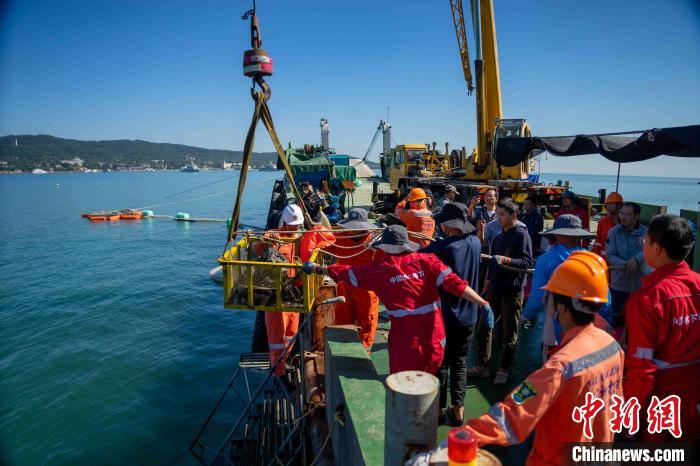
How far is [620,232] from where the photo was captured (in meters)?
4.55

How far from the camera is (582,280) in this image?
1823mm

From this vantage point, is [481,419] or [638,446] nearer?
[481,419]

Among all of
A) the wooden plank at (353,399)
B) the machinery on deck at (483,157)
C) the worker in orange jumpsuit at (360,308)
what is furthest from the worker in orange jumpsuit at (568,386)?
the machinery on deck at (483,157)

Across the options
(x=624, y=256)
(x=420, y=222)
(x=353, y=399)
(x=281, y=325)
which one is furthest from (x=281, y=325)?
(x=624, y=256)

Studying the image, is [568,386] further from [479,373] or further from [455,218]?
[479,373]

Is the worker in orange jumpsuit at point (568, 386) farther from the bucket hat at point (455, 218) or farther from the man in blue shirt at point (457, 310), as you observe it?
the bucket hat at point (455, 218)

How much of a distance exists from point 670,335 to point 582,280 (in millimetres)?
871

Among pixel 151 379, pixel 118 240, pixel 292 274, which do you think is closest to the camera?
pixel 292 274

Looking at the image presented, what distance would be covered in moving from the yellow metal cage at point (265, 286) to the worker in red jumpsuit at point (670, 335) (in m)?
2.72

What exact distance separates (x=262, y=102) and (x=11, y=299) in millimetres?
18426

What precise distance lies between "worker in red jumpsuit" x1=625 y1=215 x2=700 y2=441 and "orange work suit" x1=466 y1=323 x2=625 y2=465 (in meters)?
0.49

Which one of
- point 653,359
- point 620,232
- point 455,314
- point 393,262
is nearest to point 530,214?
point 620,232

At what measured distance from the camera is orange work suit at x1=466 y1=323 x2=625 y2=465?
1.61 m

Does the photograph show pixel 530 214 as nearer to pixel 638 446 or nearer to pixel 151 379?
pixel 638 446
